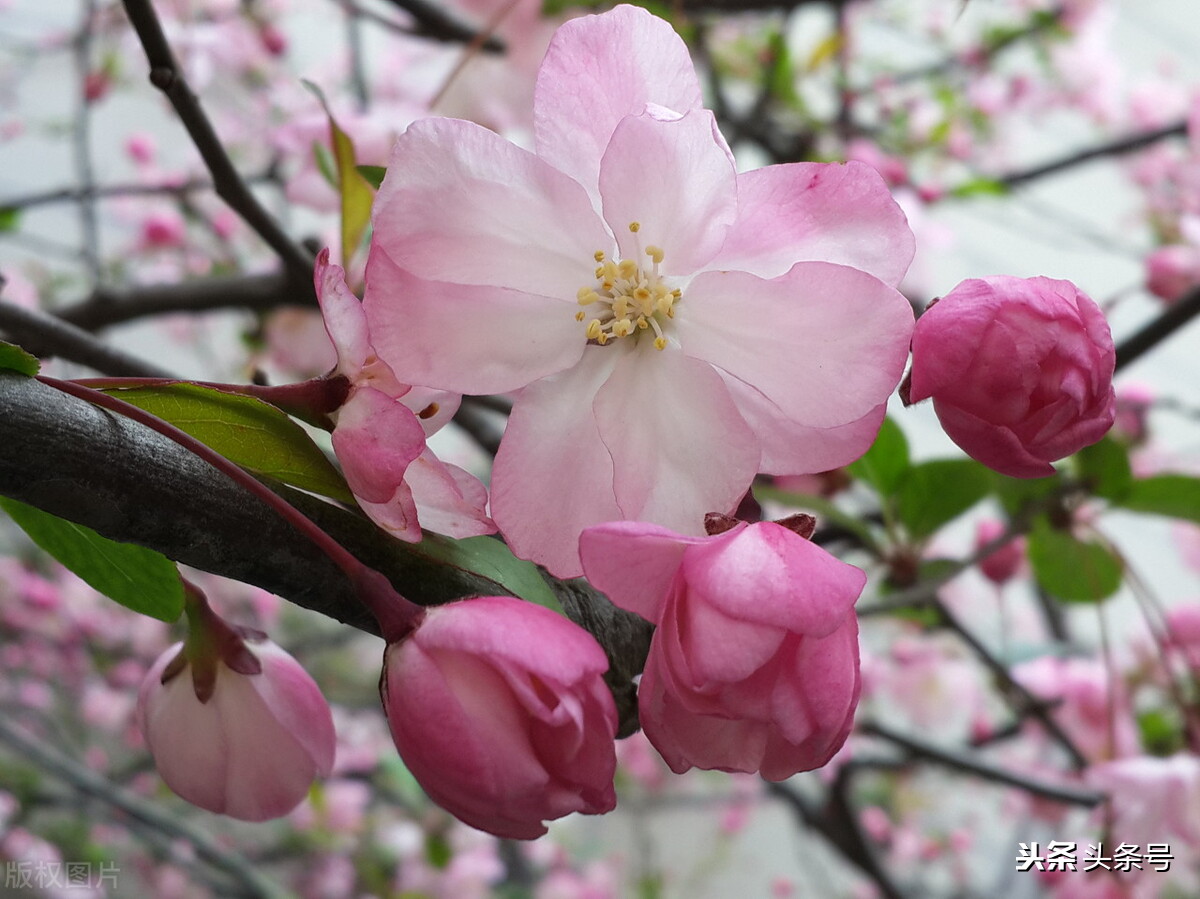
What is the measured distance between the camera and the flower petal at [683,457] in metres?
0.31

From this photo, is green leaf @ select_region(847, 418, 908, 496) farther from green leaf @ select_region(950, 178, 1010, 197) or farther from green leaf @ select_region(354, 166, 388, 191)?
green leaf @ select_region(950, 178, 1010, 197)

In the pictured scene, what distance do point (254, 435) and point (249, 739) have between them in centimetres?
11

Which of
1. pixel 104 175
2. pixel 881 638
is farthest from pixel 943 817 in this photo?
pixel 104 175

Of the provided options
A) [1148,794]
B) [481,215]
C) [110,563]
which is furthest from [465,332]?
[1148,794]

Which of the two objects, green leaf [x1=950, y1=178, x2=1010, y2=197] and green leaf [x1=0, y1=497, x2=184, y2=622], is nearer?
green leaf [x1=0, y1=497, x2=184, y2=622]

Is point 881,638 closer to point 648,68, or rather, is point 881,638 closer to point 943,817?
point 943,817

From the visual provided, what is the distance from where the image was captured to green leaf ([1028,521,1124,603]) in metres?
0.74

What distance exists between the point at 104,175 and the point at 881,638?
2.41m

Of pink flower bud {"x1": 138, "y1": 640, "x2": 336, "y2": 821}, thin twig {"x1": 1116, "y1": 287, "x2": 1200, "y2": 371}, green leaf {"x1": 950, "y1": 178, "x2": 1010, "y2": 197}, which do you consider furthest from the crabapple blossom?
green leaf {"x1": 950, "y1": 178, "x2": 1010, "y2": 197}

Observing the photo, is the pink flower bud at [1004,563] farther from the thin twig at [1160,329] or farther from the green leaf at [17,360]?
the green leaf at [17,360]

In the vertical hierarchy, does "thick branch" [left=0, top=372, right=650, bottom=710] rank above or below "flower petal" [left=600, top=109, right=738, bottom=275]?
below

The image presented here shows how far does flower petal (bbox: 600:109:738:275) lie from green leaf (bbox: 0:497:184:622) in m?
Result: 0.19

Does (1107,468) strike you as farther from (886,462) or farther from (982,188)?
(982,188)

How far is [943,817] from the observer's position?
301 cm
